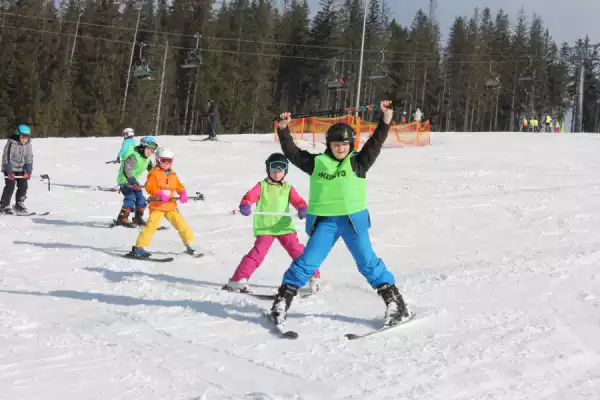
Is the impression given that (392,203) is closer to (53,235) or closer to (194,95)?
(53,235)

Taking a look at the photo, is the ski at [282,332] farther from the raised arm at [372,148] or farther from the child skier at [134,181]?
the child skier at [134,181]

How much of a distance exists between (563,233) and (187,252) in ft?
16.5

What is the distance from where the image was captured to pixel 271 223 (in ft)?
19.8

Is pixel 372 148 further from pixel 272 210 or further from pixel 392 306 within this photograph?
pixel 272 210

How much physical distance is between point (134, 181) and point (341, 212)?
608cm

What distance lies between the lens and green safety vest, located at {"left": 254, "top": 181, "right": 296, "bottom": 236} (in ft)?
19.9

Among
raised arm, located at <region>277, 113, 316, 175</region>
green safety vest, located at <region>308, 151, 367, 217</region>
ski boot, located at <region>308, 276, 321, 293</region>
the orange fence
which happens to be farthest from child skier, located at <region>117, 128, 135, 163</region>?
the orange fence

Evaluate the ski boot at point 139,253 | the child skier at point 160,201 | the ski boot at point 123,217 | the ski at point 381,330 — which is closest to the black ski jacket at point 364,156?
the ski at point 381,330

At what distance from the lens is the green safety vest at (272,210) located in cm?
605

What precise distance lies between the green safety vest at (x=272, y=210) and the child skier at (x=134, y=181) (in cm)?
428

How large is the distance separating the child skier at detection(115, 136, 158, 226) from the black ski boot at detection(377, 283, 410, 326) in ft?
19.8

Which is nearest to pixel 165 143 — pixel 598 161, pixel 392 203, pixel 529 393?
pixel 392 203

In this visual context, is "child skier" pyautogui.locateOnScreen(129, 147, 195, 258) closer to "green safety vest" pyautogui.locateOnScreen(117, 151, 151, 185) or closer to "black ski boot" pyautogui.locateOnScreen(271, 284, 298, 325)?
"green safety vest" pyautogui.locateOnScreen(117, 151, 151, 185)

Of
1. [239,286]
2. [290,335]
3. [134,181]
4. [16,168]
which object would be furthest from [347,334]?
[16,168]
